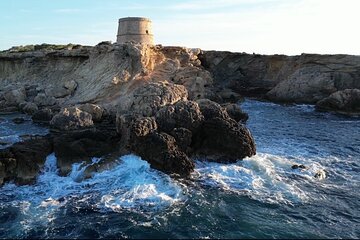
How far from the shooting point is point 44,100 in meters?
38.5

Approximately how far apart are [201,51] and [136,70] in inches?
559

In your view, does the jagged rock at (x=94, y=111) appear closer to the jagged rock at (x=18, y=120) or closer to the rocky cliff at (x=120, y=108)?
the rocky cliff at (x=120, y=108)

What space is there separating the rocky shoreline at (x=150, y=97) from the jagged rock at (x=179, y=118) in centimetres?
6

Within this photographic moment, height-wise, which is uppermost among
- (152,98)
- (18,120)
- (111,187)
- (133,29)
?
(133,29)

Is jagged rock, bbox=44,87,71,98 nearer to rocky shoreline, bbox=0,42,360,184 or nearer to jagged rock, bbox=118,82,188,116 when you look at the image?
rocky shoreline, bbox=0,42,360,184

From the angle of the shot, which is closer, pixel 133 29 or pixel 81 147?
pixel 81 147


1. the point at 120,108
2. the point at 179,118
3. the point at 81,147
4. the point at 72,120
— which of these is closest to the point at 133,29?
the point at 120,108

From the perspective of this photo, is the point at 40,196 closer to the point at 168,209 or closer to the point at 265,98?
the point at 168,209

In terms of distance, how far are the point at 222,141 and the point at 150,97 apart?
662cm

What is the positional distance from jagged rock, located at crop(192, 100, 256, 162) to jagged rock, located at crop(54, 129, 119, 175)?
487 cm

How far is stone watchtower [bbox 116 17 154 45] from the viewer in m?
48.1

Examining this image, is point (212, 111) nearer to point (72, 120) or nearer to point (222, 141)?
point (222, 141)

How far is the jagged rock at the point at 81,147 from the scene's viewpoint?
20.3 m

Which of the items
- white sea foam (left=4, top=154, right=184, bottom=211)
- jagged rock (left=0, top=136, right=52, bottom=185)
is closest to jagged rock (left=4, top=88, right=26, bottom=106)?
jagged rock (left=0, top=136, right=52, bottom=185)
